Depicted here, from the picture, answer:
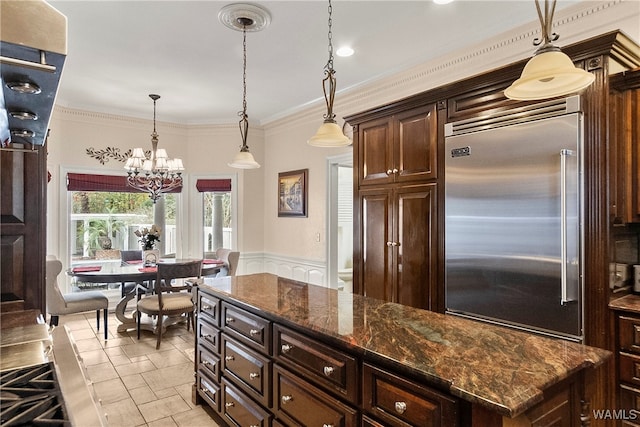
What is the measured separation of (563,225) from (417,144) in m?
1.21

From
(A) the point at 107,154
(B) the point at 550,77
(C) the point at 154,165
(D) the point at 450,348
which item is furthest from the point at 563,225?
(A) the point at 107,154

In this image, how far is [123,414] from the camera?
8.98 feet

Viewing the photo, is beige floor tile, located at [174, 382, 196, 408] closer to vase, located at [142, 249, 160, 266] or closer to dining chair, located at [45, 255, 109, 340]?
dining chair, located at [45, 255, 109, 340]

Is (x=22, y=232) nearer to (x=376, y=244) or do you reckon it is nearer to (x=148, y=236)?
(x=376, y=244)

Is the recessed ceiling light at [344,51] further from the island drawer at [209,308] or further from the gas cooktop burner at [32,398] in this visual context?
the gas cooktop burner at [32,398]

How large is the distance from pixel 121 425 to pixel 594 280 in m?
3.11

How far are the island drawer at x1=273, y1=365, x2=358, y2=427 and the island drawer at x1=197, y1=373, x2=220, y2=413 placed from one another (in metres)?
0.76

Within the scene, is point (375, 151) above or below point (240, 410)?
above

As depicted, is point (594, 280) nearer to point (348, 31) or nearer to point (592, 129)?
point (592, 129)

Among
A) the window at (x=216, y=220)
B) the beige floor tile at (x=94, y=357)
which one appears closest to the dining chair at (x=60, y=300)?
the beige floor tile at (x=94, y=357)

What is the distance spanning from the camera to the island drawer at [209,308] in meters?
2.50

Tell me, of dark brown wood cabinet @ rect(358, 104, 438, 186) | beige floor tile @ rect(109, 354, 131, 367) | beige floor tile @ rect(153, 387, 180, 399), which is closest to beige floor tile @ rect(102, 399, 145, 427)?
beige floor tile @ rect(153, 387, 180, 399)

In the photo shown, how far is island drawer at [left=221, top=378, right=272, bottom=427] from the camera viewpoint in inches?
80.9

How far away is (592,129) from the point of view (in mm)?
2020
